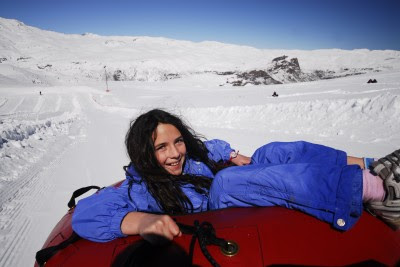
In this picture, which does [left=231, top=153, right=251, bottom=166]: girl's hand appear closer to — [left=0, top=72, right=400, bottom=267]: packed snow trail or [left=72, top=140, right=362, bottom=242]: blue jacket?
[left=72, top=140, right=362, bottom=242]: blue jacket

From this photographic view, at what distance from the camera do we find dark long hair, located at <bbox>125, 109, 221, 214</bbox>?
1.85 m

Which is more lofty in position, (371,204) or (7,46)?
(7,46)

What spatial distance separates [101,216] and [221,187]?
732 mm

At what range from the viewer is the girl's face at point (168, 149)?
2.02 meters

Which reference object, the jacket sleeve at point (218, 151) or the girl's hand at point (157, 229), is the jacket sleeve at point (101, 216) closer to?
the girl's hand at point (157, 229)

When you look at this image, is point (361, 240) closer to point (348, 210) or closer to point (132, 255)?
point (348, 210)

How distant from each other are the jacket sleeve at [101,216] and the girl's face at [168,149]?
442mm

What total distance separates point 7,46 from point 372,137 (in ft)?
381

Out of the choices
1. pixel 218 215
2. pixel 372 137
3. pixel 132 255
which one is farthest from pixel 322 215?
pixel 372 137

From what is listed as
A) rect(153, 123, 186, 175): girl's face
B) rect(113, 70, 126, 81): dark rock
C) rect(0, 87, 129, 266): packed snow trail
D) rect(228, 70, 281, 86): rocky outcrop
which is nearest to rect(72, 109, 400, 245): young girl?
rect(153, 123, 186, 175): girl's face

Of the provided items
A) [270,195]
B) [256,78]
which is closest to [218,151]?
[270,195]

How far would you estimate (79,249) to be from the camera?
1.50 meters

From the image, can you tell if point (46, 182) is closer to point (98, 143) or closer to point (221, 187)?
point (98, 143)

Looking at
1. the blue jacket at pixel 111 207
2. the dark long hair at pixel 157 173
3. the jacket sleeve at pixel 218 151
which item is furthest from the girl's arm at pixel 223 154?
the blue jacket at pixel 111 207
